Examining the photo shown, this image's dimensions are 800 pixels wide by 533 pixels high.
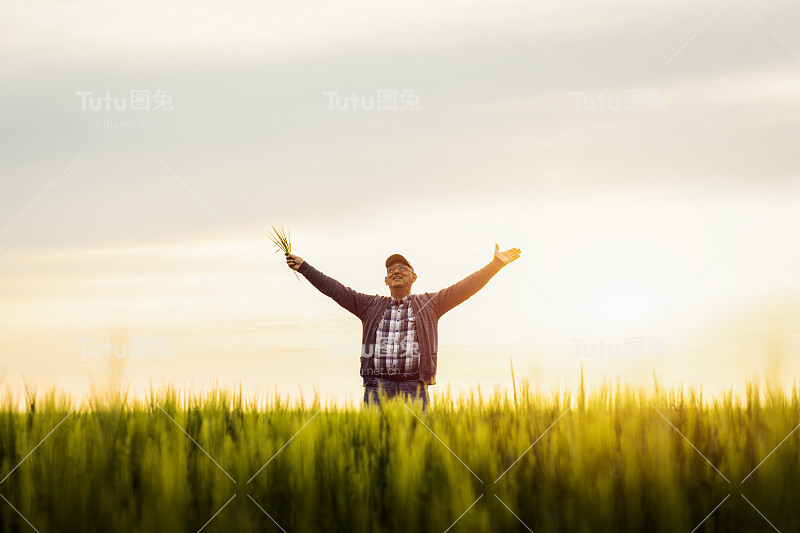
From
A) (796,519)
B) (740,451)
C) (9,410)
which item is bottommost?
(796,519)

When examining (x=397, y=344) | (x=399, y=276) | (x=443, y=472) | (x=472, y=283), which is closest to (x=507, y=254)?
(x=472, y=283)

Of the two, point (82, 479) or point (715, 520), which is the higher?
point (82, 479)

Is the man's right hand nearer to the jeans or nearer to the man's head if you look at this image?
the man's head

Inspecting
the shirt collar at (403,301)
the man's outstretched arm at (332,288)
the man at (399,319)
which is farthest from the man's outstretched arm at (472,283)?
the man's outstretched arm at (332,288)

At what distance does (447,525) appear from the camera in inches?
159

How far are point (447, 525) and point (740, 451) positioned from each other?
1.96 metres

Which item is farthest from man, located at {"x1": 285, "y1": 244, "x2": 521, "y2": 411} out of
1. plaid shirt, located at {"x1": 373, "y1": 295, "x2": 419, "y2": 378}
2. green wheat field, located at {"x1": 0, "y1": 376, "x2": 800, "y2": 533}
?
green wheat field, located at {"x1": 0, "y1": 376, "x2": 800, "y2": 533}

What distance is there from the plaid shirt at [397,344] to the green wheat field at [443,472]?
2.73 metres

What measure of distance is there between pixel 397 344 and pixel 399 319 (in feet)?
0.95

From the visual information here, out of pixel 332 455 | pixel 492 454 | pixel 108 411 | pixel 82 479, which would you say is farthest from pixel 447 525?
pixel 108 411

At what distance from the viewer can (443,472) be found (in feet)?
14.7

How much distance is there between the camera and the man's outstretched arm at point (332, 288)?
28.0ft

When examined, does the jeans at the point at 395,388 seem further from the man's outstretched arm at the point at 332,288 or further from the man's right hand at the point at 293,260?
the man's right hand at the point at 293,260

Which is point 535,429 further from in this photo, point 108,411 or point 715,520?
point 108,411
